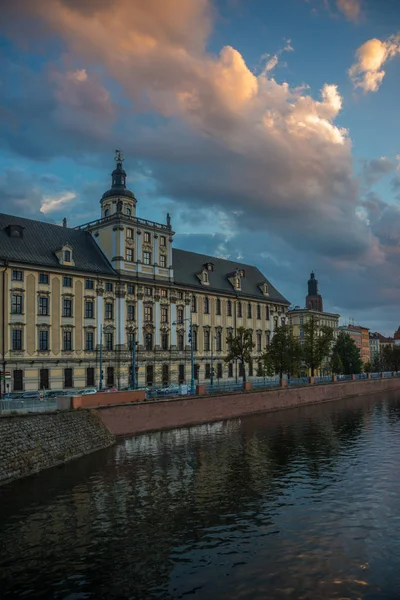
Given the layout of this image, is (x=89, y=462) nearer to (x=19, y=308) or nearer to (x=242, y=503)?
(x=242, y=503)

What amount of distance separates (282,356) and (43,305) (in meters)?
39.5

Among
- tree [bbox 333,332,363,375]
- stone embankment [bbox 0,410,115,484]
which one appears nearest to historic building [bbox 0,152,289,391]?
stone embankment [bbox 0,410,115,484]

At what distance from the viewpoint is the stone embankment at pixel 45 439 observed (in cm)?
3356

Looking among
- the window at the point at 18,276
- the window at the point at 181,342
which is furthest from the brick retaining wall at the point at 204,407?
the window at the point at 18,276

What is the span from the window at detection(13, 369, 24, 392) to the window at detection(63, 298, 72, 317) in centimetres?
955

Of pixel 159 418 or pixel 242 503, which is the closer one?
pixel 242 503

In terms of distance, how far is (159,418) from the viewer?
173ft

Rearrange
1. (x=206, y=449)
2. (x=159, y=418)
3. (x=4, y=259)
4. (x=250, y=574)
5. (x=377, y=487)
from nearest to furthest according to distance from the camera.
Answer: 1. (x=250, y=574)
2. (x=377, y=487)
3. (x=206, y=449)
4. (x=159, y=418)
5. (x=4, y=259)

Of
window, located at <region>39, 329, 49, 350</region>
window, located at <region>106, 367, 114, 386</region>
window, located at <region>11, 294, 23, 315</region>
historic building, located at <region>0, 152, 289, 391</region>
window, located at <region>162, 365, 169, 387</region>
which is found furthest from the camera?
window, located at <region>162, 365, 169, 387</region>

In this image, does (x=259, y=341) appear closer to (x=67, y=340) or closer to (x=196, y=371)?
(x=196, y=371)

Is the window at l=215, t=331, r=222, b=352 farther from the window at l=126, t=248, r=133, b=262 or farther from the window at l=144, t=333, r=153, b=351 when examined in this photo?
the window at l=126, t=248, r=133, b=262

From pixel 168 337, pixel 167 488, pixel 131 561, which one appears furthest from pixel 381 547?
pixel 168 337

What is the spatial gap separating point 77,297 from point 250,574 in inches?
2137

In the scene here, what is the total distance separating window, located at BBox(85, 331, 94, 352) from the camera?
6970cm
